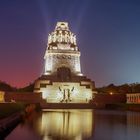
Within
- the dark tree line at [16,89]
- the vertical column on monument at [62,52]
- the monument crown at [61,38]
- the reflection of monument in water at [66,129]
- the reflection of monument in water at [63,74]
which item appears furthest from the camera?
the dark tree line at [16,89]

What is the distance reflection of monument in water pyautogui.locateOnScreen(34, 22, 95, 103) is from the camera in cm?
5481

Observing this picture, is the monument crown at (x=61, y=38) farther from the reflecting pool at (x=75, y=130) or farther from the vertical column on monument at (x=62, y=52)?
the reflecting pool at (x=75, y=130)

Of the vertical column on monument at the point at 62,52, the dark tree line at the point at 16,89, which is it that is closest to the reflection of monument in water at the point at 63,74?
the vertical column on monument at the point at 62,52

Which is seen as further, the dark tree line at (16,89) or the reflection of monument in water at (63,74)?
the dark tree line at (16,89)

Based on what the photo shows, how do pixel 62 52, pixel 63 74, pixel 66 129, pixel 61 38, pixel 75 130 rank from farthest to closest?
pixel 61 38 → pixel 62 52 → pixel 63 74 → pixel 66 129 → pixel 75 130

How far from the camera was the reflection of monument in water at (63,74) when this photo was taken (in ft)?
180

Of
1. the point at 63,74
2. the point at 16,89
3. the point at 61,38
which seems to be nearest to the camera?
the point at 63,74

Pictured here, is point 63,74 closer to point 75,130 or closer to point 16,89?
point 16,89

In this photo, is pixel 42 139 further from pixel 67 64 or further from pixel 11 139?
pixel 67 64

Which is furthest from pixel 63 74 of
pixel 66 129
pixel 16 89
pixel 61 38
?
pixel 66 129

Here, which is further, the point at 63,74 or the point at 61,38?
the point at 61,38

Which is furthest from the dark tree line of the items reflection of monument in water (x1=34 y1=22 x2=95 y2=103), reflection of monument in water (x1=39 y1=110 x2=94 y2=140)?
reflection of monument in water (x1=39 y1=110 x2=94 y2=140)

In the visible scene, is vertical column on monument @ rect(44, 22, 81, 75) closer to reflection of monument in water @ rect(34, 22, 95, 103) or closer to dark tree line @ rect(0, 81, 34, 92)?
reflection of monument in water @ rect(34, 22, 95, 103)

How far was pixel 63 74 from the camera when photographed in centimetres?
6022
